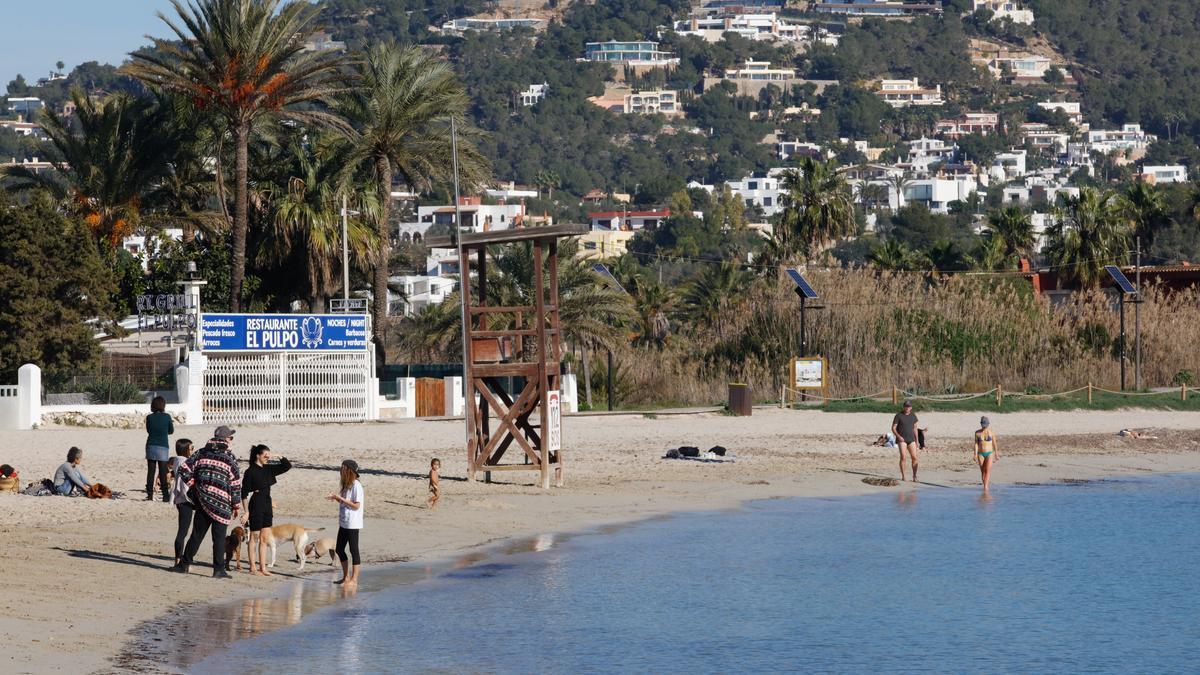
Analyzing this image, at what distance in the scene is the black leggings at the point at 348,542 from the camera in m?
20.0

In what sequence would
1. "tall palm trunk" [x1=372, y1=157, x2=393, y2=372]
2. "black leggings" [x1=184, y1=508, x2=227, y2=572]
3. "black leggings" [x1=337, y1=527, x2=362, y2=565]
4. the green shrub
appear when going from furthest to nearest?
1. "tall palm trunk" [x1=372, y1=157, x2=393, y2=372]
2. the green shrub
3. "black leggings" [x1=337, y1=527, x2=362, y2=565]
4. "black leggings" [x1=184, y1=508, x2=227, y2=572]

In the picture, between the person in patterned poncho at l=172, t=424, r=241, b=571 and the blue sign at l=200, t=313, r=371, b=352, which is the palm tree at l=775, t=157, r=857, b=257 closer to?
the blue sign at l=200, t=313, r=371, b=352

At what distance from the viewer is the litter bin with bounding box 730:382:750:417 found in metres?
43.9

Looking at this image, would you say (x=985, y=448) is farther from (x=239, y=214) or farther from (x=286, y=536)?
(x=239, y=214)

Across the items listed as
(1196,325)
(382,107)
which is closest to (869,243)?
(1196,325)

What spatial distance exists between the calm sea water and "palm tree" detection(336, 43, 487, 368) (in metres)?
22.7

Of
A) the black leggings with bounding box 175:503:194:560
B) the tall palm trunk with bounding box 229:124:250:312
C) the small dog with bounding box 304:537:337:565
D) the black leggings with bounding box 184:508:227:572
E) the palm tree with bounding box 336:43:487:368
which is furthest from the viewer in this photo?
the palm tree with bounding box 336:43:487:368

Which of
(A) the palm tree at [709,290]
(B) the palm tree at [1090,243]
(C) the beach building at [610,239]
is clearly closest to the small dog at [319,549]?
(A) the palm tree at [709,290]

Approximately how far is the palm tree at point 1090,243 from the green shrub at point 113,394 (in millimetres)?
43808

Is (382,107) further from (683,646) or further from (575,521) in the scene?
(683,646)

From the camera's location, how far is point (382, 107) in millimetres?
49688

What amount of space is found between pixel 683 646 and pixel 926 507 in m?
12.4

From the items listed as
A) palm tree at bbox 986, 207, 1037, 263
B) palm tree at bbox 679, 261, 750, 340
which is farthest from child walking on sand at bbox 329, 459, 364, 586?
palm tree at bbox 986, 207, 1037, 263

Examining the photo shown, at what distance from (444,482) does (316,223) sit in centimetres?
2386
